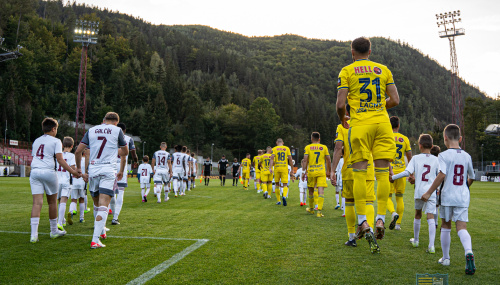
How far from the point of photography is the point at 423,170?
633 cm

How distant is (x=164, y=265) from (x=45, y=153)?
355 centimetres

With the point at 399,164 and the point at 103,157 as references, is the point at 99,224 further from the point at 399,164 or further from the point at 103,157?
the point at 399,164

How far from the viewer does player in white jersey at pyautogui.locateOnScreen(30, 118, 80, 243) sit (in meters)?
6.51

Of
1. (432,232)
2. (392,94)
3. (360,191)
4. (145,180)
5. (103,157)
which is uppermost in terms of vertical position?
(392,94)

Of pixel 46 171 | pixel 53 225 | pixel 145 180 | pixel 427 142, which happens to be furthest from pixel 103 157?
pixel 145 180

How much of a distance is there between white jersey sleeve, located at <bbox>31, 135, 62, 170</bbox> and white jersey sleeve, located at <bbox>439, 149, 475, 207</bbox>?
6.38 m

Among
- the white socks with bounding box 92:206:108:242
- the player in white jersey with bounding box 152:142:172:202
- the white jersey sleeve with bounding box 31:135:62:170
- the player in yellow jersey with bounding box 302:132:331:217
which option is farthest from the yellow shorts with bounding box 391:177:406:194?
the player in white jersey with bounding box 152:142:172:202

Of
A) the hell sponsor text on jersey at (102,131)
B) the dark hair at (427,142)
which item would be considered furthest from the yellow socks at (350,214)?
the hell sponsor text on jersey at (102,131)

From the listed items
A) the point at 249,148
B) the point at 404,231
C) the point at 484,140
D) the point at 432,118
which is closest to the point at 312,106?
the point at 249,148

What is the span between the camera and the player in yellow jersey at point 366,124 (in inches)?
191

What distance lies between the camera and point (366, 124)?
4.88 meters

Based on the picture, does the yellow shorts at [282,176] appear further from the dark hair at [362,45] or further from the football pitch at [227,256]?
the dark hair at [362,45]

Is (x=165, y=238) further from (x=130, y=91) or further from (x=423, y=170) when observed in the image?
(x=130, y=91)

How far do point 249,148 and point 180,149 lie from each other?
92.2 m
